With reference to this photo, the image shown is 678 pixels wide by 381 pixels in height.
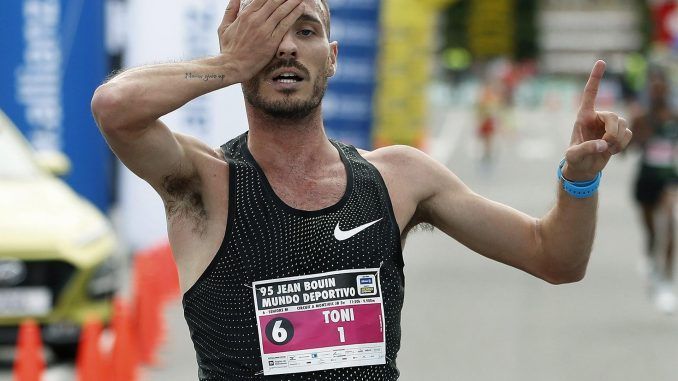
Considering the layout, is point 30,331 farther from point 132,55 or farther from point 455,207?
point 132,55

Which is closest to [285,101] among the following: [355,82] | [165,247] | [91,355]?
[91,355]

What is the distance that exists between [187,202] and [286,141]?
279 millimetres

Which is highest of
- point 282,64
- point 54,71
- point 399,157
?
point 54,71

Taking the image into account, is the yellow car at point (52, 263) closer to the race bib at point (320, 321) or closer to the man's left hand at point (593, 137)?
the race bib at point (320, 321)

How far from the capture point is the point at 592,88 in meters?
3.93

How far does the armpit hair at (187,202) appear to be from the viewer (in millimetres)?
3848

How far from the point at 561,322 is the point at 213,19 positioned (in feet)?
14.4

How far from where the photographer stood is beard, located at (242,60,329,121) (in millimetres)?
3811

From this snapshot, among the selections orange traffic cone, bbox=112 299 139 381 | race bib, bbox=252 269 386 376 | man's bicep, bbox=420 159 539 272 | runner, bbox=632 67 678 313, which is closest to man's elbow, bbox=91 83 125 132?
race bib, bbox=252 269 386 376

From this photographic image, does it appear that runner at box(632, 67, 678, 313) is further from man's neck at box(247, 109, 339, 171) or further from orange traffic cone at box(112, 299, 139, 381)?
man's neck at box(247, 109, 339, 171)

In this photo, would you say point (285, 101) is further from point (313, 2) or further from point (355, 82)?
point (355, 82)

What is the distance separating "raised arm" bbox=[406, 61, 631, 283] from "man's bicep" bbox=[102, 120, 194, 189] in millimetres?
638

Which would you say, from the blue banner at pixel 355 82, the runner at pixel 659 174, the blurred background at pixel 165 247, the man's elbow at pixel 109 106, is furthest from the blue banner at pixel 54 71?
the man's elbow at pixel 109 106

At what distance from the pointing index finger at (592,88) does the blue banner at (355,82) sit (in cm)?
1751
